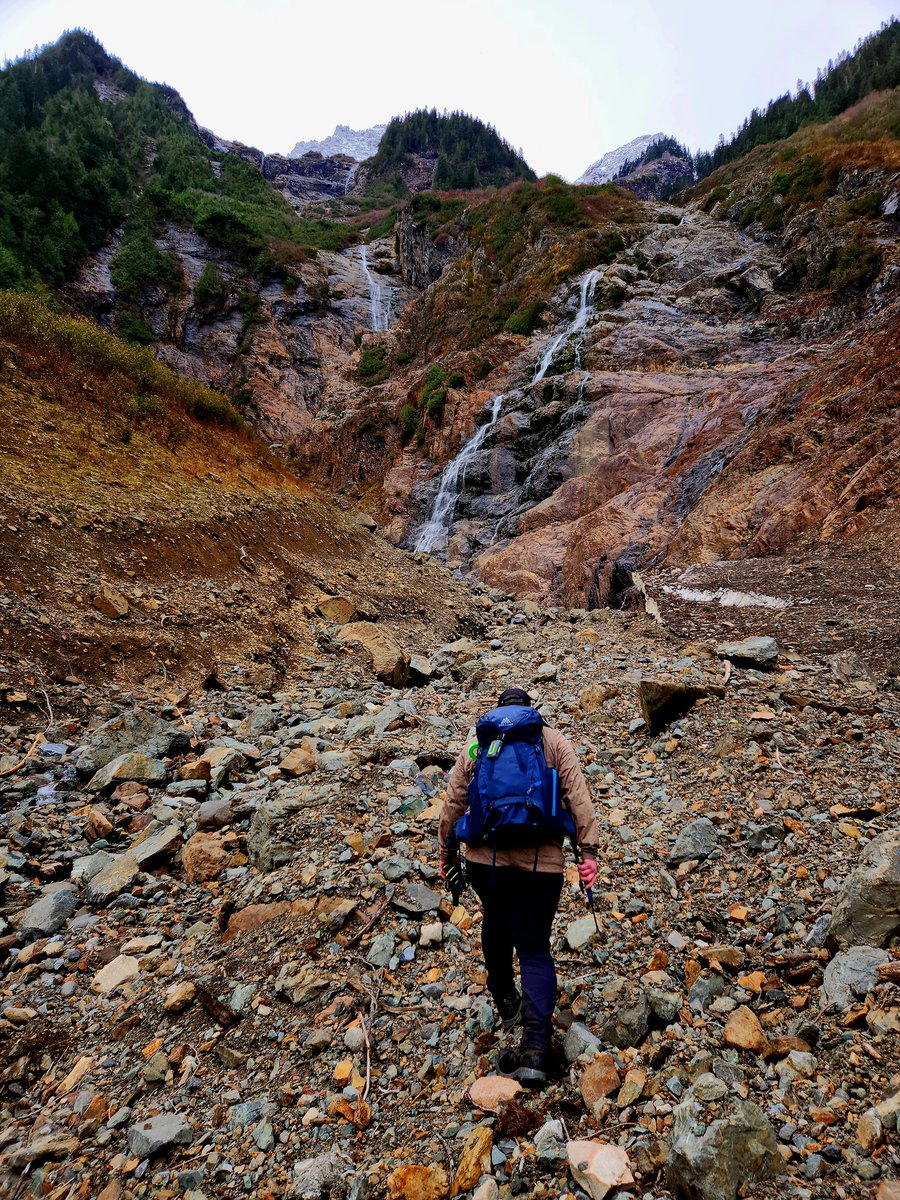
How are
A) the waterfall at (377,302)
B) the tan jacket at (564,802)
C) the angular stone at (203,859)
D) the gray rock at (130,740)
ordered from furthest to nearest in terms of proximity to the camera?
1. the waterfall at (377,302)
2. the gray rock at (130,740)
3. the angular stone at (203,859)
4. the tan jacket at (564,802)

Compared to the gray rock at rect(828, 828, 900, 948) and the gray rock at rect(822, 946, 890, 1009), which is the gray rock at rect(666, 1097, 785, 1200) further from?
the gray rock at rect(828, 828, 900, 948)

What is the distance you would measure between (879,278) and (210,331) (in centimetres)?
4805

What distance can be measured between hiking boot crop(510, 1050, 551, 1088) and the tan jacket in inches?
35.5

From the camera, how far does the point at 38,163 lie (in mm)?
46000

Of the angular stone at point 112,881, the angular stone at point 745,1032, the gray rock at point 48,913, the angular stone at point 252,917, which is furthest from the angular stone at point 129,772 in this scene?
the angular stone at point 745,1032

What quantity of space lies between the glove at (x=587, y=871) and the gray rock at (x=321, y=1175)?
1746mm

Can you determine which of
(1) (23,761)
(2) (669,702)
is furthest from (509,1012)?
(1) (23,761)

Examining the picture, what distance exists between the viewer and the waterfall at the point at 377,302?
55.6 meters

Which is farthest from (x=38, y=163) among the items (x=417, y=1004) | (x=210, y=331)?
(x=417, y=1004)

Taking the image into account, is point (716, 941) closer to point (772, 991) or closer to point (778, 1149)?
point (772, 991)

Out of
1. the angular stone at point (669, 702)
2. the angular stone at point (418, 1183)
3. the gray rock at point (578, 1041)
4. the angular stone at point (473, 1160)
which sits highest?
the angular stone at point (669, 702)

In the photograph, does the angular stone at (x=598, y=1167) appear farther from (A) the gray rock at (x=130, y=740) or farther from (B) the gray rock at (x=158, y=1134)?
(A) the gray rock at (x=130, y=740)

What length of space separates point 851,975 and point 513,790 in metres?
1.91

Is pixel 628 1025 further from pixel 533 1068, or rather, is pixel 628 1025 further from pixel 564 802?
pixel 564 802
